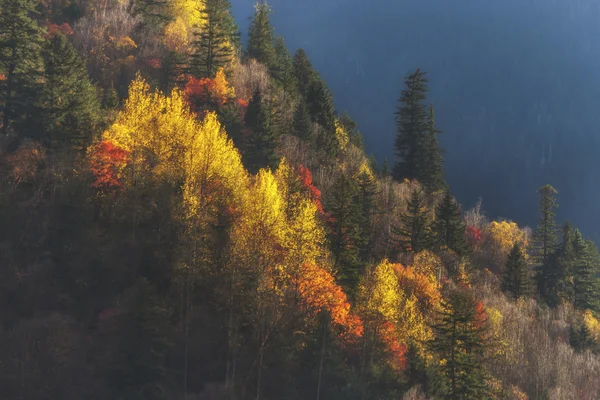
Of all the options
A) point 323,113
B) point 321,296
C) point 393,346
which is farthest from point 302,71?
point 393,346

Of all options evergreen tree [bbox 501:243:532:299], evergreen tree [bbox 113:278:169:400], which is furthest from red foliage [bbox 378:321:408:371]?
evergreen tree [bbox 501:243:532:299]

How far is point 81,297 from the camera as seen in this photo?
37.6m

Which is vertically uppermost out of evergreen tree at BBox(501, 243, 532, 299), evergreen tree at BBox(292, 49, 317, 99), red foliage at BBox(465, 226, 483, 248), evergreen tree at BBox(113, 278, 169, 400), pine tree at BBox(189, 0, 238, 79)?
evergreen tree at BBox(292, 49, 317, 99)

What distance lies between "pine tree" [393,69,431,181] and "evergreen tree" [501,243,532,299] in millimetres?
20681

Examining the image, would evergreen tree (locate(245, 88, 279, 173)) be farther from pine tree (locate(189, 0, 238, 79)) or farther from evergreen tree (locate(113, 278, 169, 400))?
evergreen tree (locate(113, 278, 169, 400))

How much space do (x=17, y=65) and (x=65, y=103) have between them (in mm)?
7818

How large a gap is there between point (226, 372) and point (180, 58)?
4160 centimetres

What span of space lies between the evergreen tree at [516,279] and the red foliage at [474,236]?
33.5 ft

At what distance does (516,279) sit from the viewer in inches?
2409

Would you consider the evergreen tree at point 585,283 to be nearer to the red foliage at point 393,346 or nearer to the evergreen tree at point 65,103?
the red foliage at point 393,346

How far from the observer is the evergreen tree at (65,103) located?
133 feet

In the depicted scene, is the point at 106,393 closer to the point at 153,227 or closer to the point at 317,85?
the point at 153,227

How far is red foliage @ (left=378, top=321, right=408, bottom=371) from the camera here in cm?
3853

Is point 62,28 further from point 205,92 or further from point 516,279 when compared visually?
point 516,279
